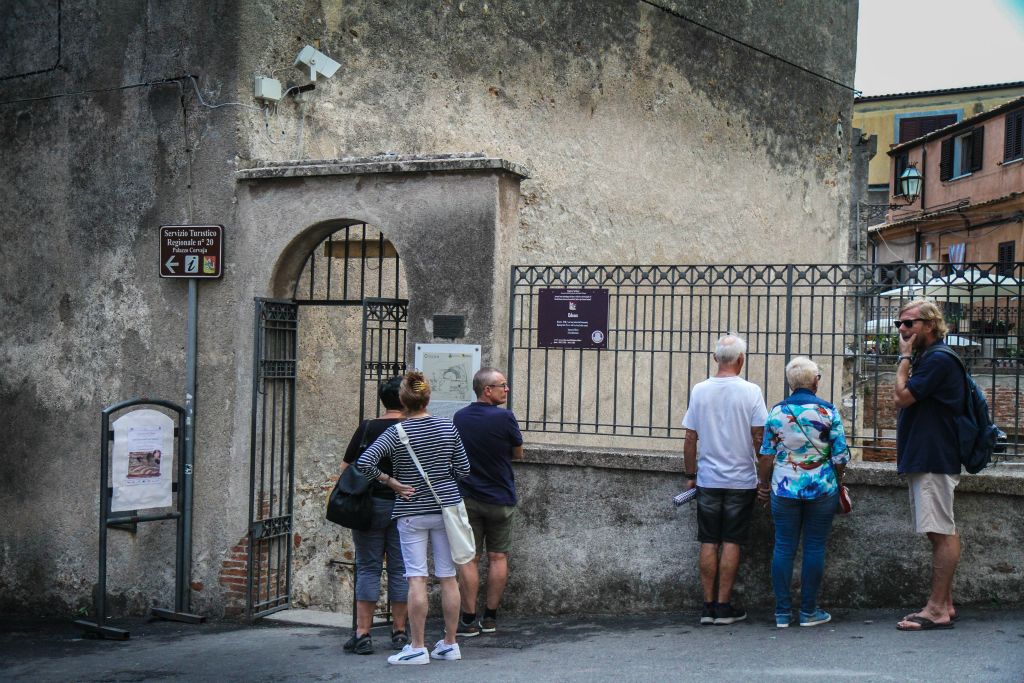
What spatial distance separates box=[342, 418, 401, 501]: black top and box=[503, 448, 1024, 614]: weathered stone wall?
1.54m

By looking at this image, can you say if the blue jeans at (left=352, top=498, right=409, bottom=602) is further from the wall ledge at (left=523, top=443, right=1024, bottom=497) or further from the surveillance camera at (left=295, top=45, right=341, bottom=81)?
the surveillance camera at (left=295, top=45, right=341, bottom=81)

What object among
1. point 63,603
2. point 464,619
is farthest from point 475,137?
point 63,603

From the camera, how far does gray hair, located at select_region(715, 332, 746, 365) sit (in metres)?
7.18

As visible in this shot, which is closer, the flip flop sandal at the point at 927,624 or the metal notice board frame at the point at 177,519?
the flip flop sandal at the point at 927,624

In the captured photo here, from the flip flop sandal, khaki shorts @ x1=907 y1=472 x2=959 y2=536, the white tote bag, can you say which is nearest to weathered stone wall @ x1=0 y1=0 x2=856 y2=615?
the white tote bag

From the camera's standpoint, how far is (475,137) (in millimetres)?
10570

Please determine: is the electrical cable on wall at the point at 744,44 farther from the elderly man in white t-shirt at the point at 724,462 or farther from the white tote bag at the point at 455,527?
the white tote bag at the point at 455,527

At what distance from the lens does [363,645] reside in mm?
7164

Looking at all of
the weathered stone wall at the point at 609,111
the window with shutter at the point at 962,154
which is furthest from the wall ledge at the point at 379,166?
the window with shutter at the point at 962,154

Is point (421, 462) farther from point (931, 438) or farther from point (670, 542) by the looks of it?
point (931, 438)

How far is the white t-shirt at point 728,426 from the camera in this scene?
7.16 m

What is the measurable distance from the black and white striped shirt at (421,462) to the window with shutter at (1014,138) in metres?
27.3

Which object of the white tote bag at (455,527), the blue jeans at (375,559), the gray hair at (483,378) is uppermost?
the gray hair at (483,378)

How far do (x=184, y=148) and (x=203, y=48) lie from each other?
0.80 m
